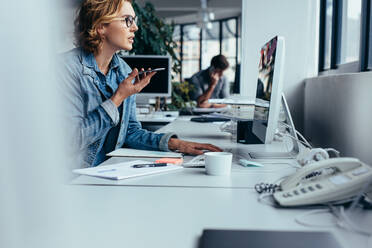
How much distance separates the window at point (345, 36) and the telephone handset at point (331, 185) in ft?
3.00

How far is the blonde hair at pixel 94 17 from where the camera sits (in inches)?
70.4

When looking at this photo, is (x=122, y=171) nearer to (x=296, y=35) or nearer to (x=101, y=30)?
(x=101, y=30)

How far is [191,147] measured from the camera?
1528 millimetres

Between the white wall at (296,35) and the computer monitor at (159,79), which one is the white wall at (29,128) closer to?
the white wall at (296,35)

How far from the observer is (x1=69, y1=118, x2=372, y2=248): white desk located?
66 centimetres

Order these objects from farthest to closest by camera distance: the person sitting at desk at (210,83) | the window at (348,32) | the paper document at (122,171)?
the person sitting at desk at (210,83) < the window at (348,32) < the paper document at (122,171)

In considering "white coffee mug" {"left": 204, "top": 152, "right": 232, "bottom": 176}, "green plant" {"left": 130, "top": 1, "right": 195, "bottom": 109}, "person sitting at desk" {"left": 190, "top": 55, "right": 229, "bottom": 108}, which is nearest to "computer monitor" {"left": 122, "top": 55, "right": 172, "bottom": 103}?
"green plant" {"left": 130, "top": 1, "right": 195, "bottom": 109}

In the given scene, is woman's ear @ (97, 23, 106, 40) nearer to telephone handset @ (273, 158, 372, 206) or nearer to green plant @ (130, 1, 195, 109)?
telephone handset @ (273, 158, 372, 206)

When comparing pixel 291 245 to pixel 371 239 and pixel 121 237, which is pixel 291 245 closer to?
pixel 371 239

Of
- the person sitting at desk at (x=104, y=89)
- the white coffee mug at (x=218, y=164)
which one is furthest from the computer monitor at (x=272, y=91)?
the person sitting at desk at (x=104, y=89)

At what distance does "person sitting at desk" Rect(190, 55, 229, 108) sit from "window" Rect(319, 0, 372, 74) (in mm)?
1732

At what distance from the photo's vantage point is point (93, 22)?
181cm

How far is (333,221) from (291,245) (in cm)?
15

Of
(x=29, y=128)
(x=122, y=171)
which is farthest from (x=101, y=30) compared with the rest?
(x=29, y=128)
